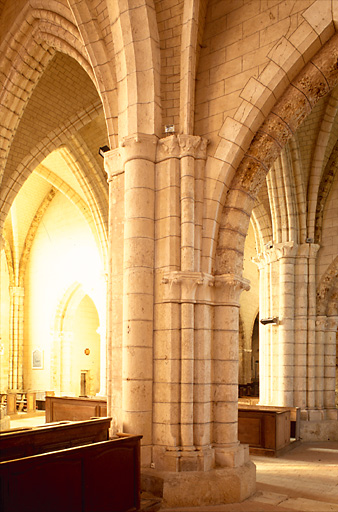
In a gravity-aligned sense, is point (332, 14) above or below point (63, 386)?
above

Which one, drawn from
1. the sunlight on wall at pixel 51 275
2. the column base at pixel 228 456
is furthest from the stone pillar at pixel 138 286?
the sunlight on wall at pixel 51 275

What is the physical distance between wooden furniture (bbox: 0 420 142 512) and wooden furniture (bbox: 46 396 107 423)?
571cm

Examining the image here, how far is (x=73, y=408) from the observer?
11680 mm

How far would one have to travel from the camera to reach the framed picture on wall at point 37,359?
19.3 m

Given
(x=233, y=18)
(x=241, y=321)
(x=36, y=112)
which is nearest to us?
(x=233, y=18)

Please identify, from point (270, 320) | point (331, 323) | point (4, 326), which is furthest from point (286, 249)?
point (4, 326)

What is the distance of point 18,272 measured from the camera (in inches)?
781

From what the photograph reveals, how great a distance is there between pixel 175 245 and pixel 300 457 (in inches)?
223

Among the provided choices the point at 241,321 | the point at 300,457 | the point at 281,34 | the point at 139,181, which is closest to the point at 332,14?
the point at 281,34

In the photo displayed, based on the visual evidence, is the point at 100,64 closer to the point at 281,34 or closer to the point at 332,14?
the point at 281,34

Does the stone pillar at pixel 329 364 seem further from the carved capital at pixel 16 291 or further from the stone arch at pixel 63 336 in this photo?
the carved capital at pixel 16 291

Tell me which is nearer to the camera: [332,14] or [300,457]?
[332,14]

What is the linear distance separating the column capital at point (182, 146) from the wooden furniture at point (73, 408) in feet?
20.4

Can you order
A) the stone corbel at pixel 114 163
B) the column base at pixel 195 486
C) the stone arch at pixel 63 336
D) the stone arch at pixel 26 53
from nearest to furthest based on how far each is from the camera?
the column base at pixel 195 486 → the stone corbel at pixel 114 163 → the stone arch at pixel 26 53 → the stone arch at pixel 63 336
